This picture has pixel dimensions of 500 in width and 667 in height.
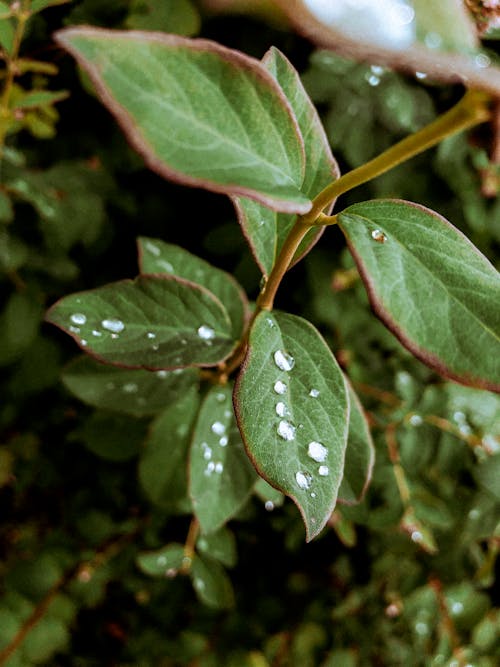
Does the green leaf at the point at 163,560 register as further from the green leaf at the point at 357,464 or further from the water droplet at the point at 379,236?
the water droplet at the point at 379,236

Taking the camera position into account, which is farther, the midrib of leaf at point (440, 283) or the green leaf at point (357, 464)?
the green leaf at point (357, 464)

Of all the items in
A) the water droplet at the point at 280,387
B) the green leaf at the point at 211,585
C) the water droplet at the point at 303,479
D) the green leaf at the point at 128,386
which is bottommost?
the green leaf at the point at 211,585

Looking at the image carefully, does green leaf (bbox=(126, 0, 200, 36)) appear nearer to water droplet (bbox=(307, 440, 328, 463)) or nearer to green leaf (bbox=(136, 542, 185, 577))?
water droplet (bbox=(307, 440, 328, 463))

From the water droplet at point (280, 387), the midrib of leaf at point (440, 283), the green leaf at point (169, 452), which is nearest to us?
the midrib of leaf at point (440, 283)

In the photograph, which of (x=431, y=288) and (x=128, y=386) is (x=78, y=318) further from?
(x=431, y=288)

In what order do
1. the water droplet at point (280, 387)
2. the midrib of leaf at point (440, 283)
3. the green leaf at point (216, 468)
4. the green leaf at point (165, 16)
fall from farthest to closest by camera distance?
1. the green leaf at point (165, 16)
2. the green leaf at point (216, 468)
3. the water droplet at point (280, 387)
4. the midrib of leaf at point (440, 283)

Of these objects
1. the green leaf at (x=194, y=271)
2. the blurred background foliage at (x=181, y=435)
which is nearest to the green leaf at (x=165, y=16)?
the blurred background foliage at (x=181, y=435)

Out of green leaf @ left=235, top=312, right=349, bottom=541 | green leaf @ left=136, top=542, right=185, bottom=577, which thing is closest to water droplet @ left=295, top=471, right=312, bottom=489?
green leaf @ left=235, top=312, right=349, bottom=541

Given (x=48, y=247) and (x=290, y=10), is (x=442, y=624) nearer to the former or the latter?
(x=48, y=247)
